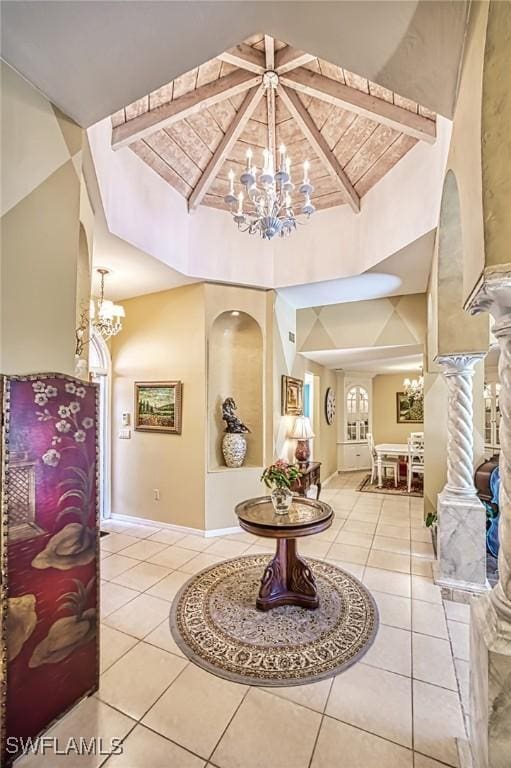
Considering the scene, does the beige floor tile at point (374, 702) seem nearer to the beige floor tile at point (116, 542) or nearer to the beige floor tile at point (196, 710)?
the beige floor tile at point (196, 710)

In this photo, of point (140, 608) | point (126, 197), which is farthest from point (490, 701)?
point (126, 197)

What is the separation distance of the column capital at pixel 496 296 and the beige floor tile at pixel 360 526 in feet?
12.1

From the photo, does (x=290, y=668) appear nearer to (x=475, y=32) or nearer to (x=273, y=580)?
(x=273, y=580)

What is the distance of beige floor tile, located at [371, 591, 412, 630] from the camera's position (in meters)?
2.56

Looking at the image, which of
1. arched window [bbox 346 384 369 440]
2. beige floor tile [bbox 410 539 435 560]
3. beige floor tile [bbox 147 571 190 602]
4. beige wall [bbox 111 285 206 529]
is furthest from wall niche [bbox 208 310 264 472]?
arched window [bbox 346 384 369 440]

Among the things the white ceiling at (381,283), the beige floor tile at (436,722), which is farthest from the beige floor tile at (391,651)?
the white ceiling at (381,283)

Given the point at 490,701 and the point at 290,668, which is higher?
the point at 490,701

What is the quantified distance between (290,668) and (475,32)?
323 cm

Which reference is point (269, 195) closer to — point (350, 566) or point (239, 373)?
point (239, 373)

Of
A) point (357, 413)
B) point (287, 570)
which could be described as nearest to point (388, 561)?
point (287, 570)

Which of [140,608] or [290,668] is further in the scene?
[140,608]

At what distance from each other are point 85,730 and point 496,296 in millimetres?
2697

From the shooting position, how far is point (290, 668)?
6.84ft

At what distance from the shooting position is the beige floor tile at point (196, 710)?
5.45 feet
